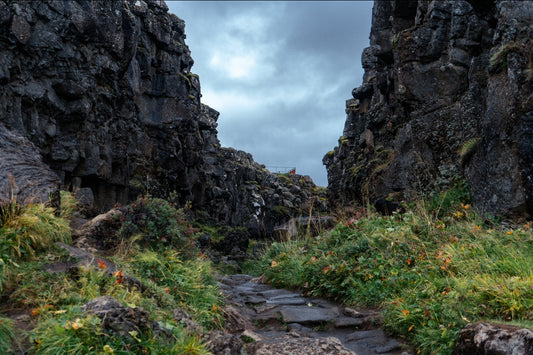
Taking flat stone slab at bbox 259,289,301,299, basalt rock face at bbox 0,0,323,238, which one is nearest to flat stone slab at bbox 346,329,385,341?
flat stone slab at bbox 259,289,301,299

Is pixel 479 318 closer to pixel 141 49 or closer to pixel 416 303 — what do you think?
pixel 416 303

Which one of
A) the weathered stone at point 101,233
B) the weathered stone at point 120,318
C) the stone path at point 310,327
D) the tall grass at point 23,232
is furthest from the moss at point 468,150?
the tall grass at point 23,232

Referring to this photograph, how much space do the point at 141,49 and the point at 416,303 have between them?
32271mm

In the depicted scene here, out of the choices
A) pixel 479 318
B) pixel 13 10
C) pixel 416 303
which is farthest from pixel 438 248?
pixel 13 10

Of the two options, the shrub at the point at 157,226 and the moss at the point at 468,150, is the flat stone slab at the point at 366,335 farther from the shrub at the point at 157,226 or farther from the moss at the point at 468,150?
the moss at the point at 468,150

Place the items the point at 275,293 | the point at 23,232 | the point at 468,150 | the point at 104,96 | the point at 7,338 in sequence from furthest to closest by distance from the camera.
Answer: the point at 104,96, the point at 468,150, the point at 275,293, the point at 23,232, the point at 7,338

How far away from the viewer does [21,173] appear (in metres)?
6.74

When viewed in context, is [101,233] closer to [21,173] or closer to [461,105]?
[21,173]

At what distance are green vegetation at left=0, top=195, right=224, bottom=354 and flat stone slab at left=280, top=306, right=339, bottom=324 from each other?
129 centimetres

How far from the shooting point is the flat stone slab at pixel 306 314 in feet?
22.5

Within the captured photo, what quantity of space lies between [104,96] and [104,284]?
23418mm

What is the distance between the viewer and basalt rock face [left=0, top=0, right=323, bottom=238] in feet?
66.6

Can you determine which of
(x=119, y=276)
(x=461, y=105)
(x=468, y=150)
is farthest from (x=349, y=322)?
(x=461, y=105)

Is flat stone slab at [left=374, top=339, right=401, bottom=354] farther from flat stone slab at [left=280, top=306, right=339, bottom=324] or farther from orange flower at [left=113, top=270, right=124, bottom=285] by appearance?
orange flower at [left=113, top=270, right=124, bottom=285]
